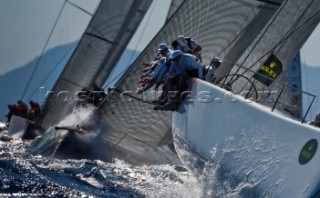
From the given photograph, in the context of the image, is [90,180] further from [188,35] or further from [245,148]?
[188,35]

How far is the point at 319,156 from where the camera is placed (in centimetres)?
539

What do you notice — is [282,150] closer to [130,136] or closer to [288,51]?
[288,51]

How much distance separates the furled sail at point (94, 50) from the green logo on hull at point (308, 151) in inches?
325

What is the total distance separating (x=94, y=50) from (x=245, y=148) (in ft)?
26.7

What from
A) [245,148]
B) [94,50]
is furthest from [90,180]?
[94,50]

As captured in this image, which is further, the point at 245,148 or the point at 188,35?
the point at 188,35

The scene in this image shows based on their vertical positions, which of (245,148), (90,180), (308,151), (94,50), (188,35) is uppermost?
(188,35)

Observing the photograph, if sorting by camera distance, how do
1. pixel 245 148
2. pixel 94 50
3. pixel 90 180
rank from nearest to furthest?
pixel 245 148 → pixel 90 180 → pixel 94 50

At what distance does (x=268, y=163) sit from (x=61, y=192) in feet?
5.56

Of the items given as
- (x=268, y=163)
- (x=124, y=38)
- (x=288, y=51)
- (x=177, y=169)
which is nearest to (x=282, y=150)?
(x=268, y=163)

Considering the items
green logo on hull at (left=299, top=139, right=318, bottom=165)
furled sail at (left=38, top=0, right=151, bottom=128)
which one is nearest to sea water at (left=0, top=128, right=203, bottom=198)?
green logo on hull at (left=299, top=139, right=318, bottom=165)

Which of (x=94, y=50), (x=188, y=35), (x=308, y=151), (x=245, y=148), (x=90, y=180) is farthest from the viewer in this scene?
(x=94, y=50)

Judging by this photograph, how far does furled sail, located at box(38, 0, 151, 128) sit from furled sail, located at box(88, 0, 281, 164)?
3524 mm

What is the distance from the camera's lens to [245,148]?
611 centimetres
